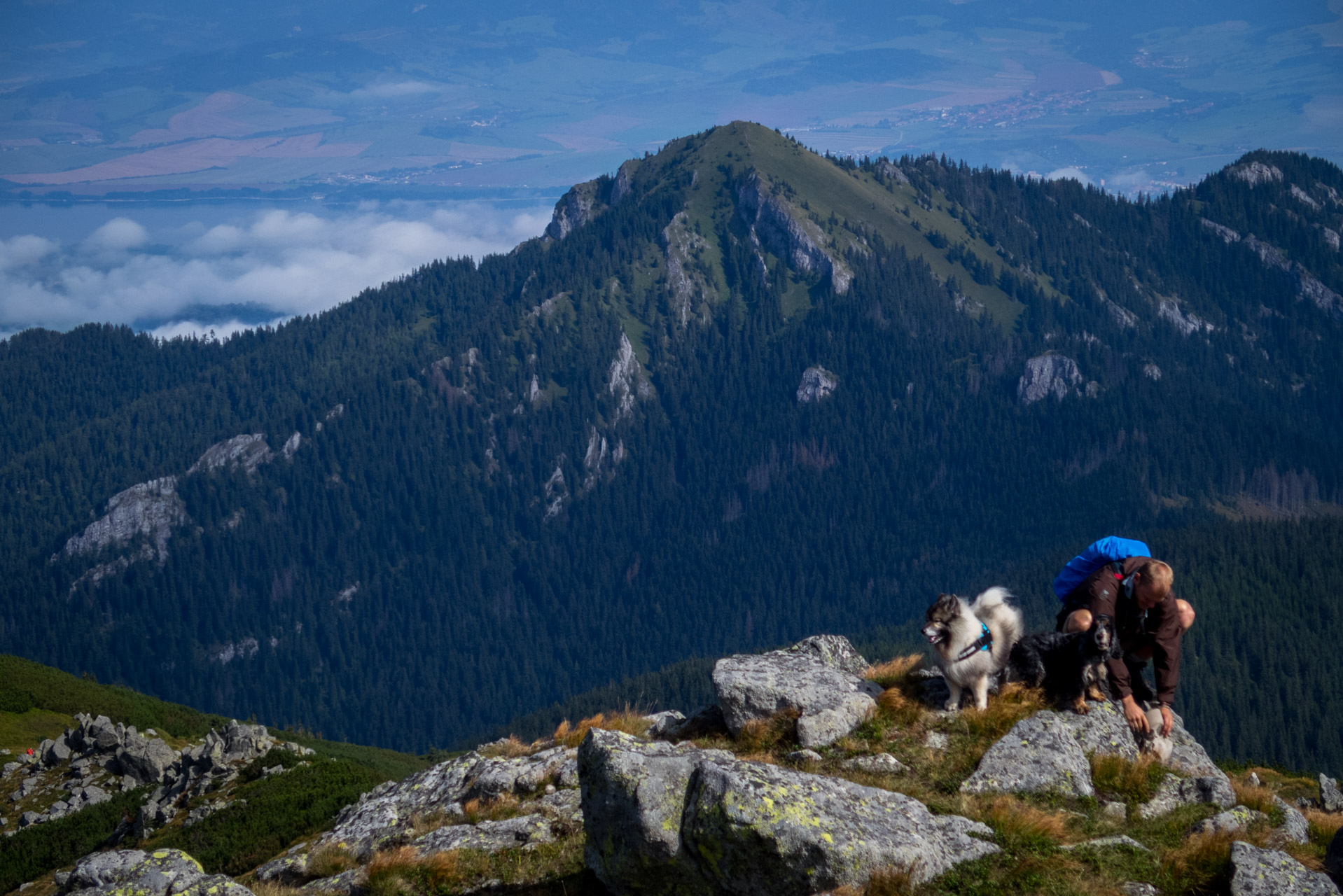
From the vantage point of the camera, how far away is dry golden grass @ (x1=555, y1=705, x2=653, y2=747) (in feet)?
78.6

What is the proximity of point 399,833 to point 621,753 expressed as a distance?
8.56 meters

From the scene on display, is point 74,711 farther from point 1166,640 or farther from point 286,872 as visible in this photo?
point 1166,640

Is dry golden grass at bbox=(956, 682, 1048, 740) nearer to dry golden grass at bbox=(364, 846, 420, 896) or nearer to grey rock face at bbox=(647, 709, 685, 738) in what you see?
grey rock face at bbox=(647, 709, 685, 738)

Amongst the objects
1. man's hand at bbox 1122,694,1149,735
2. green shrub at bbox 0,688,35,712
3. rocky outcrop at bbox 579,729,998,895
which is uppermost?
rocky outcrop at bbox 579,729,998,895

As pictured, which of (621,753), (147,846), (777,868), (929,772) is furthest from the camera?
(147,846)

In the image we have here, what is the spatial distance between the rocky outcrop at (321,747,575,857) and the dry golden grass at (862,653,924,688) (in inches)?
325

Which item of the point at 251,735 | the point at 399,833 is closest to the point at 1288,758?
the point at 251,735

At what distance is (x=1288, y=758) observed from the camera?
17625 cm

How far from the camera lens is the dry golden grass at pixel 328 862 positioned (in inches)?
750

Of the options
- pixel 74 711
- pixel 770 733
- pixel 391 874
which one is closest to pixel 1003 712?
pixel 770 733

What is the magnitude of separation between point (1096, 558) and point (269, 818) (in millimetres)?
32225

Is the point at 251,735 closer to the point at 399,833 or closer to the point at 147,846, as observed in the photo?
the point at 147,846

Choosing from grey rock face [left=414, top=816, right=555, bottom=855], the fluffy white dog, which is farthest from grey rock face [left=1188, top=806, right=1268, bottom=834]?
grey rock face [left=414, top=816, right=555, bottom=855]

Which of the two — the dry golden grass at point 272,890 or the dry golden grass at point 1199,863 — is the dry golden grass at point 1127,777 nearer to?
the dry golden grass at point 1199,863
